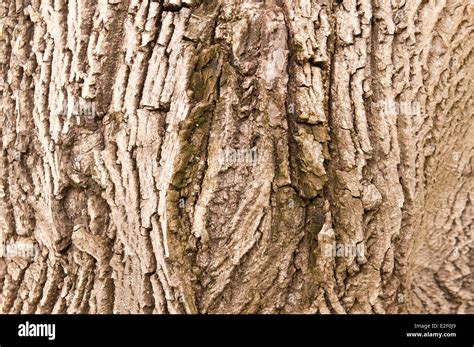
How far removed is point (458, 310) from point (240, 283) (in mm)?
1150

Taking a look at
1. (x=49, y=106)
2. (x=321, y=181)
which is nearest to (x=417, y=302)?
(x=321, y=181)

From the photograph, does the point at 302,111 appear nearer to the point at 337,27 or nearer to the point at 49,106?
the point at 337,27

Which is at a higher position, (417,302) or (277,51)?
(277,51)

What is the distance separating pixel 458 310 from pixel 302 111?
1.31m

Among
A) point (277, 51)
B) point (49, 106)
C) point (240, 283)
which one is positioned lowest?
point (240, 283)

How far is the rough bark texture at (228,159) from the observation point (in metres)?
2.78

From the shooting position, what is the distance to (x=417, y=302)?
9.95 ft

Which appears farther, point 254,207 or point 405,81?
point 405,81

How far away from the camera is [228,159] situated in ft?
9.11

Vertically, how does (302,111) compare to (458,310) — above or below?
above

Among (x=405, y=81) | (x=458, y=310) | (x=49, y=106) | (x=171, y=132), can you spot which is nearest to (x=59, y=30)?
(x=49, y=106)

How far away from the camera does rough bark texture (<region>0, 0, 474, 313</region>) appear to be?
2777mm

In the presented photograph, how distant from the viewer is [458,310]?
9.83 ft

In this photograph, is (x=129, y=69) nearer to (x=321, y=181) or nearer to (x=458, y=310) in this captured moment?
(x=321, y=181)
